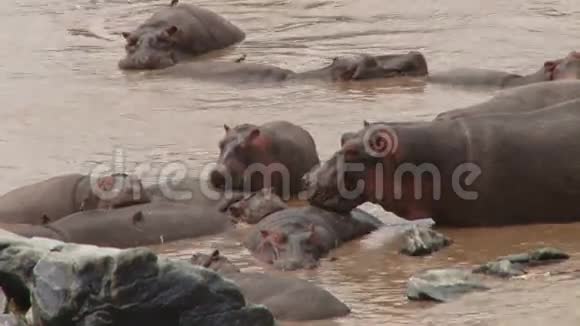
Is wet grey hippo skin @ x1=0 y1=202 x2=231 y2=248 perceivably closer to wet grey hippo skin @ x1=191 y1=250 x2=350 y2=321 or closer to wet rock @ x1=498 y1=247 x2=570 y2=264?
wet grey hippo skin @ x1=191 y1=250 x2=350 y2=321

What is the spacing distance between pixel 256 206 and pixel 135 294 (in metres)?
2.76

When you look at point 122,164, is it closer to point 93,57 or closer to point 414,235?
point 414,235

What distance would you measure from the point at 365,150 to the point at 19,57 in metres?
6.32

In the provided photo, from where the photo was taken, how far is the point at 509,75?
10.7 metres

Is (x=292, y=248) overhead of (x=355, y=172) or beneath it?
beneath

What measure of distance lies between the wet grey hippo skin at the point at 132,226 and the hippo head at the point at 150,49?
190 inches

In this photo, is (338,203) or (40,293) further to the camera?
(338,203)

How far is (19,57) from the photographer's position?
13227 millimetres

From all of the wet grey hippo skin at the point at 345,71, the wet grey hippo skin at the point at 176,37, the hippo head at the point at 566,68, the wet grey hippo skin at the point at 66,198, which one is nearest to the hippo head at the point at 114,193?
the wet grey hippo skin at the point at 66,198

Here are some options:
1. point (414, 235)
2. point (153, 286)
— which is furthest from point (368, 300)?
point (153, 286)

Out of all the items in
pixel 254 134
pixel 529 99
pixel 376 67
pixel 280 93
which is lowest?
pixel 280 93

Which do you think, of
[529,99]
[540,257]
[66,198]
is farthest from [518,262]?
[66,198]

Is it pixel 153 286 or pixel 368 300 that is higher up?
pixel 153 286

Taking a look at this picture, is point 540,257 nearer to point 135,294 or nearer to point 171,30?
point 135,294
